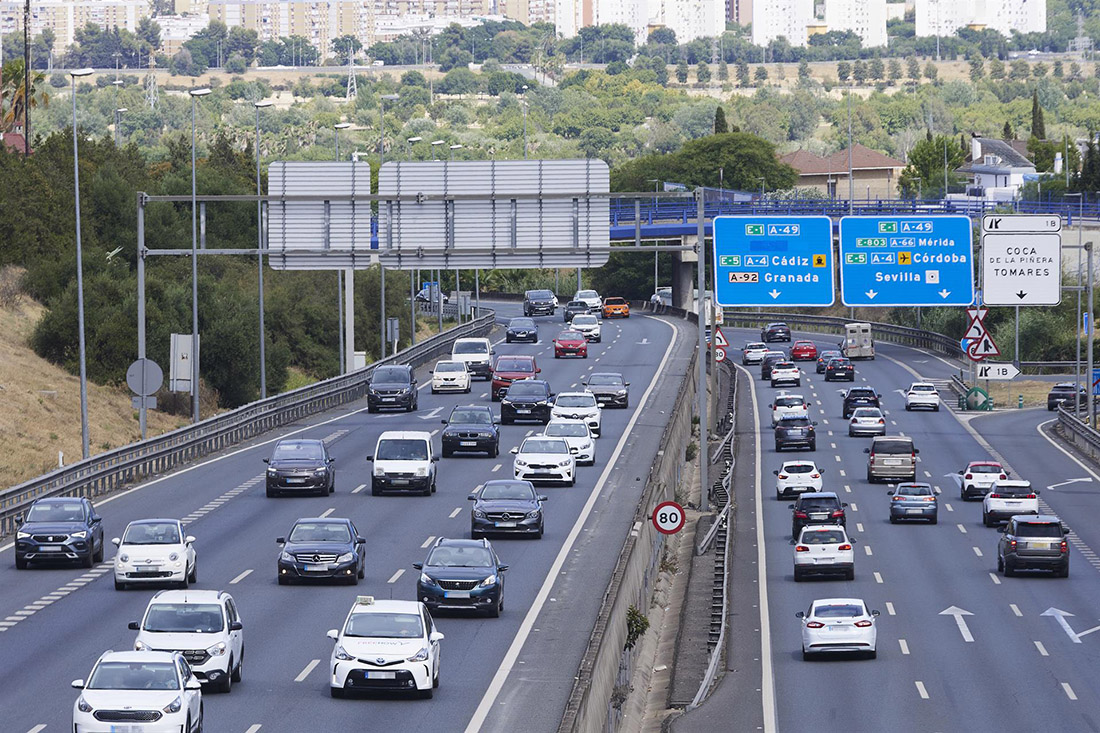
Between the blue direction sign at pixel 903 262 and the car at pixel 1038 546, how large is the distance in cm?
982

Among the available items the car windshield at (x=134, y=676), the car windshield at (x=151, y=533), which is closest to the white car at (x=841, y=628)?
the car windshield at (x=151, y=533)

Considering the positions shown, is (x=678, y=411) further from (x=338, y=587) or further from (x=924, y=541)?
(x=338, y=587)

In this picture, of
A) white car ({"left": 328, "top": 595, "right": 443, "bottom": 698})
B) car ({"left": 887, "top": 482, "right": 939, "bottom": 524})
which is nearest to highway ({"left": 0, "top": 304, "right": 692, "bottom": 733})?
white car ({"left": 328, "top": 595, "right": 443, "bottom": 698})

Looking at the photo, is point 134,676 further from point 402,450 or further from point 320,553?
point 402,450

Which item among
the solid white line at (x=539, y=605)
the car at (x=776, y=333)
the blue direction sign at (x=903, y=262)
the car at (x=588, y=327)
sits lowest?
the solid white line at (x=539, y=605)

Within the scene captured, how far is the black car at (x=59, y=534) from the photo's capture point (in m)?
38.2

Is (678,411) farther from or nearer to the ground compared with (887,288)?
nearer to the ground

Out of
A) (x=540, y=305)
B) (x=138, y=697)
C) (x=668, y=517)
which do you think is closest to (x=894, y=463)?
(x=668, y=517)

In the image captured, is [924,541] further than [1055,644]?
Yes

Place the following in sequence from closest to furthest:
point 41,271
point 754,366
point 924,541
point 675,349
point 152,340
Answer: point 924,541 < point 152,340 < point 41,271 < point 675,349 < point 754,366

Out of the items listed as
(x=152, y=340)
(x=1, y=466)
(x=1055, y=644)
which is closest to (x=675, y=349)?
(x=152, y=340)

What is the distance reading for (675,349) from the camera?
318 ft

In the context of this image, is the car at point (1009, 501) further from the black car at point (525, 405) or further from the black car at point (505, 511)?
the black car at point (505, 511)

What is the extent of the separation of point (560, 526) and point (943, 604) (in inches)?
362
